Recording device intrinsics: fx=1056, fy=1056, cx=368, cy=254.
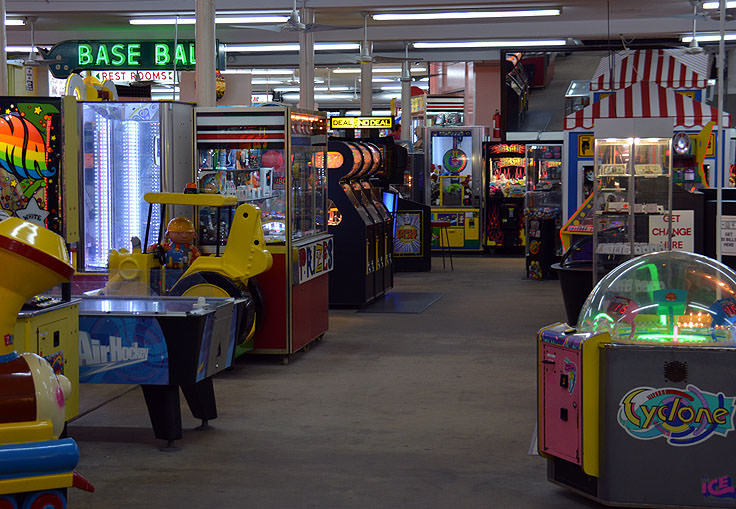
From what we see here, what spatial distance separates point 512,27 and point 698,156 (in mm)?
5643

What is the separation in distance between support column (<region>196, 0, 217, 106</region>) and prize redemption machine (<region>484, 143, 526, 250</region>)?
33.7ft

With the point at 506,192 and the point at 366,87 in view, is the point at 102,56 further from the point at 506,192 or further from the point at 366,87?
the point at 506,192

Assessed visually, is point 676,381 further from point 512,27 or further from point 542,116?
point 542,116

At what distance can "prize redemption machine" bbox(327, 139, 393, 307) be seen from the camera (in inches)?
443

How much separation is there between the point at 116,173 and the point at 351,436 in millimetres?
3276

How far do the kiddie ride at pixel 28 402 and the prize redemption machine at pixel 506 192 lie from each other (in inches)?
597

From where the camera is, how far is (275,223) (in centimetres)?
830

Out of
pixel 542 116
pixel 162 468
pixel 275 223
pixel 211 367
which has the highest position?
pixel 542 116

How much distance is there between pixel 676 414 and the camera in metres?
4.45

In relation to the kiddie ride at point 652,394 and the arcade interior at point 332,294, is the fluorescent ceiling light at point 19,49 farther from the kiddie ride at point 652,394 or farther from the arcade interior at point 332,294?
the kiddie ride at point 652,394

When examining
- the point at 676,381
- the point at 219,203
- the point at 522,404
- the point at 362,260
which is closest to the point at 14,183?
the point at 219,203

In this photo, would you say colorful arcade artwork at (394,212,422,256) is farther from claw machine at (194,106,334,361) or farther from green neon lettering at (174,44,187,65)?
claw machine at (194,106,334,361)

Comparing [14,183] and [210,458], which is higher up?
[14,183]

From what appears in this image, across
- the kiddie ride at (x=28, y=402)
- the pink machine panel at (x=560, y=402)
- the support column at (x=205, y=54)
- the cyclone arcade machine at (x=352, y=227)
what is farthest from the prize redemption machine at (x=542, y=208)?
the kiddie ride at (x=28, y=402)
